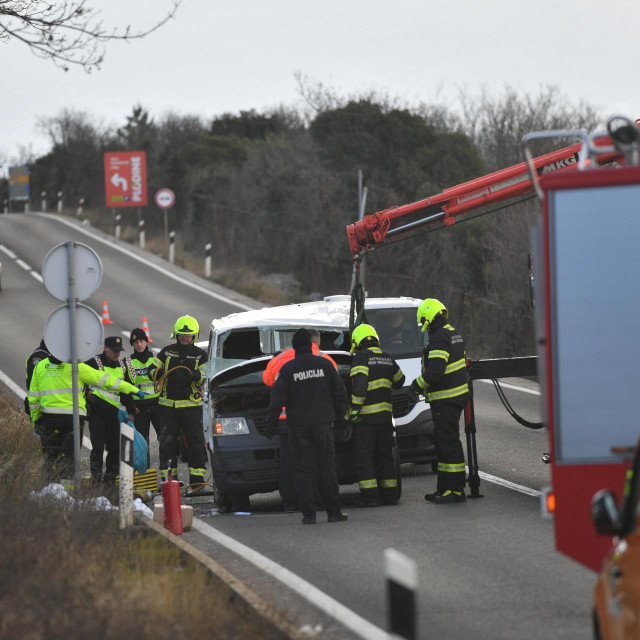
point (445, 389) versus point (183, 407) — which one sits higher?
point (445, 389)

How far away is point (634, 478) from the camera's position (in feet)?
18.5

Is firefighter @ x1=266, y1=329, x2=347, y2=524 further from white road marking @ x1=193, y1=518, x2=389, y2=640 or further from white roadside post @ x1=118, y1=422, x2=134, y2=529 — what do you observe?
white roadside post @ x1=118, y1=422, x2=134, y2=529

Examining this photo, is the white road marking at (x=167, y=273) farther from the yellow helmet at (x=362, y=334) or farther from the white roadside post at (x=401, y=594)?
the white roadside post at (x=401, y=594)

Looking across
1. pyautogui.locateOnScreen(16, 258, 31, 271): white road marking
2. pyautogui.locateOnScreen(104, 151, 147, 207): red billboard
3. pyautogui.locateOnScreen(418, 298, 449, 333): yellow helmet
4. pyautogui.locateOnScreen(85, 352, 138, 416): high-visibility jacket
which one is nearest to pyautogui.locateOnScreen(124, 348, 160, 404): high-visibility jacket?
pyautogui.locateOnScreen(85, 352, 138, 416): high-visibility jacket

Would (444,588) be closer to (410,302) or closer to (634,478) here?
(634,478)

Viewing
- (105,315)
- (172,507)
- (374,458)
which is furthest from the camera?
(105,315)

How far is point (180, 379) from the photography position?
14359mm

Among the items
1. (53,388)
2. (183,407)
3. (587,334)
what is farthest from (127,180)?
(587,334)

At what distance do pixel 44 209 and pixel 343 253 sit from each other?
2571 centimetres

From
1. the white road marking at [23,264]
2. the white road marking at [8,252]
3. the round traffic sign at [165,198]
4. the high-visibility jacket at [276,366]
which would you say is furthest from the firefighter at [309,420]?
the white road marking at [8,252]

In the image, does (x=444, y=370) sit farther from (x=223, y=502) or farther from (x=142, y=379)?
(x=142, y=379)

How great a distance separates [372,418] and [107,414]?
3.23m

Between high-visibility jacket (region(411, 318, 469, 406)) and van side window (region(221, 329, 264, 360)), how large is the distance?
2.52 meters

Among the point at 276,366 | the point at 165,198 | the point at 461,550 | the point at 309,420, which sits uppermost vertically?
the point at 165,198
